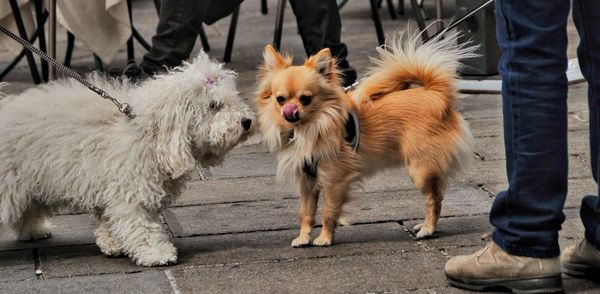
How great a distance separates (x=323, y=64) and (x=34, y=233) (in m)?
1.30

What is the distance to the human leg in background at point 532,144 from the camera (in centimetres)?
332

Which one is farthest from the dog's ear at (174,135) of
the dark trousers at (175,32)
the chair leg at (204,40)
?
the chair leg at (204,40)

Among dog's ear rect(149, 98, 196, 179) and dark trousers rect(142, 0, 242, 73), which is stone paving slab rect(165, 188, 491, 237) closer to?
dog's ear rect(149, 98, 196, 179)

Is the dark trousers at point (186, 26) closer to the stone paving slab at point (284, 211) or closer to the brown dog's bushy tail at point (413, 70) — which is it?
the stone paving slab at point (284, 211)

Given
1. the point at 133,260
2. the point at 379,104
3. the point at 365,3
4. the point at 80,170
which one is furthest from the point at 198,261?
the point at 365,3

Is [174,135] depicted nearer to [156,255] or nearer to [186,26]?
[156,255]

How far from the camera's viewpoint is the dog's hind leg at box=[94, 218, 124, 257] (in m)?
4.12

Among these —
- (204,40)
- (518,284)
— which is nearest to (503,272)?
(518,284)

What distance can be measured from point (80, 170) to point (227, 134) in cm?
53

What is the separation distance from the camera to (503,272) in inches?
139

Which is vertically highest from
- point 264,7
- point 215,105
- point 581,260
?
point 215,105

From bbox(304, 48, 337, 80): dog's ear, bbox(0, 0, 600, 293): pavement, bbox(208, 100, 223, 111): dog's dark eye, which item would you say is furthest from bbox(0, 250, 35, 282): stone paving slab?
bbox(304, 48, 337, 80): dog's ear

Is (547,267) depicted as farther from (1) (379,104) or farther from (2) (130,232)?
(2) (130,232)

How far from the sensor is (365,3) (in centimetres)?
1083
